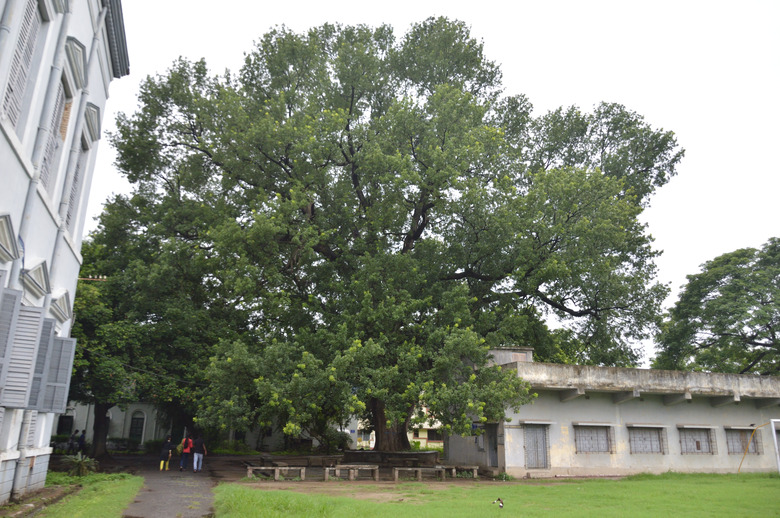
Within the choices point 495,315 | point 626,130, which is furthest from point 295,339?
point 626,130

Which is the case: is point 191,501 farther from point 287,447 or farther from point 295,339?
point 287,447

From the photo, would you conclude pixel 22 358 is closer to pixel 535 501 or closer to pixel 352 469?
pixel 535 501

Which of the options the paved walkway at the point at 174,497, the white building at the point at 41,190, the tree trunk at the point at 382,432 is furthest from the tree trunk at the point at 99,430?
the white building at the point at 41,190

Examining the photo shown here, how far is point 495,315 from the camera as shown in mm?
20672

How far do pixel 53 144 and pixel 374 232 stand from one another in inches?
485

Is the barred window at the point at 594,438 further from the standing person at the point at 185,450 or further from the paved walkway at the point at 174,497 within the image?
the standing person at the point at 185,450

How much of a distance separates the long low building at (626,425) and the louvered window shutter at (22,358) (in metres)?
12.9

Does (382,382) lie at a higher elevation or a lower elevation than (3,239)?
lower

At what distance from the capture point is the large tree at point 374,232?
17828 millimetres

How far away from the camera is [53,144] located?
34.8 feet

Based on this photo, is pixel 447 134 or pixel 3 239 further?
pixel 447 134

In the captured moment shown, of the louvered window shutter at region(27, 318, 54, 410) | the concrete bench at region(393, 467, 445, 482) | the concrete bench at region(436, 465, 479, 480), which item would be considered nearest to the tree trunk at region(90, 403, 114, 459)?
the concrete bench at region(393, 467, 445, 482)

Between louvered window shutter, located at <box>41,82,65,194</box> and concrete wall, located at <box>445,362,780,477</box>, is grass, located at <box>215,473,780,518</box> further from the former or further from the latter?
louvered window shutter, located at <box>41,82,65,194</box>

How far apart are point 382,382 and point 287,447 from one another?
75.8 ft
